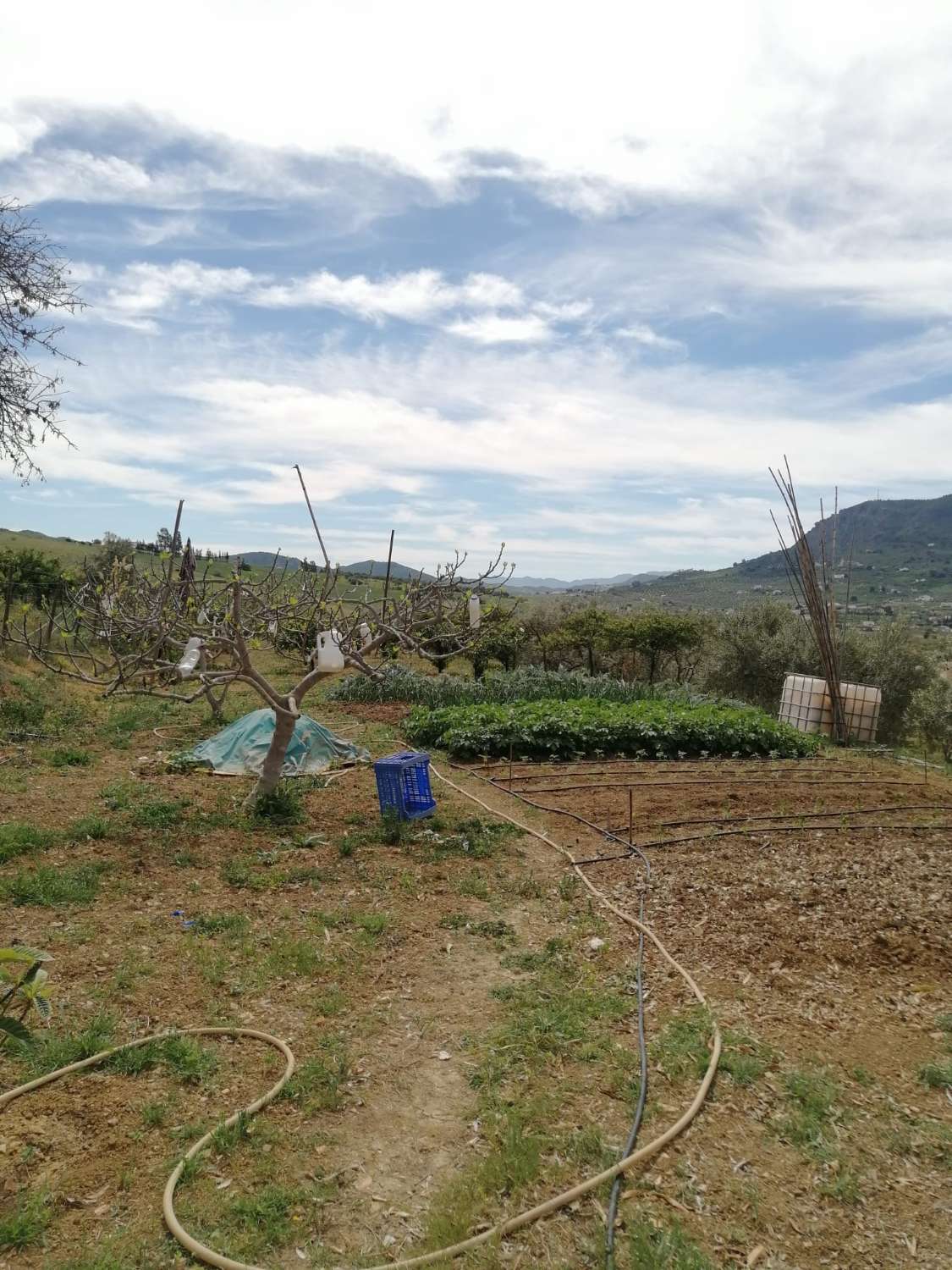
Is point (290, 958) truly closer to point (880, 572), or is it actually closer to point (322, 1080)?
point (322, 1080)

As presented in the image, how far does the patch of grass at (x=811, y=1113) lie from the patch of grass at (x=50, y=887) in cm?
420

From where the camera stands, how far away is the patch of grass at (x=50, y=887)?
16.5 feet

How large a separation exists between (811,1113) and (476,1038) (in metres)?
1.46

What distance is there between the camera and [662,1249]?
2.49 metres

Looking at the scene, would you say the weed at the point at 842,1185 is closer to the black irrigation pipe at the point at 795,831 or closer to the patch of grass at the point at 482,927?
the patch of grass at the point at 482,927

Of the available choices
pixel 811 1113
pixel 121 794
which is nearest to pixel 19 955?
pixel 811 1113

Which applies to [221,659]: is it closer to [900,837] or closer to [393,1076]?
[900,837]

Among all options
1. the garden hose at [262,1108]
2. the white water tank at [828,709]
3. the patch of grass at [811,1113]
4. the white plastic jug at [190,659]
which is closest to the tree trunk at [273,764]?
the white plastic jug at [190,659]

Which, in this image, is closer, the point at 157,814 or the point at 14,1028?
the point at 14,1028

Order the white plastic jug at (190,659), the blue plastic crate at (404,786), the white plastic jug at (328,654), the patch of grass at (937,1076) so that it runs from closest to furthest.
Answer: the patch of grass at (937,1076), the white plastic jug at (190,659), the white plastic jug at (328,654), the blue plastic crate at (404,786)

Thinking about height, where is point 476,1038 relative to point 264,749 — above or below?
below

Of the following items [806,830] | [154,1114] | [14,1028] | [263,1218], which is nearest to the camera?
[14,1028]

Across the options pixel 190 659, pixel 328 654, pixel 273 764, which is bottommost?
pixel 273 764

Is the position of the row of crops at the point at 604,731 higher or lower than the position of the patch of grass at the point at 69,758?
higher
